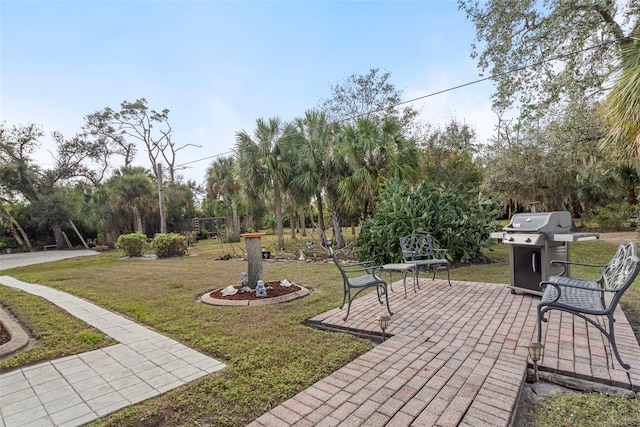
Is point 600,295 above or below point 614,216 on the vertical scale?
below

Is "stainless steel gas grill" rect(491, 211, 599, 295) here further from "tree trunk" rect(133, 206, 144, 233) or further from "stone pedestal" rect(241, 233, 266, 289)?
"tree trunk" rect(133, 206, 144, 233)

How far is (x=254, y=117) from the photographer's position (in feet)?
38.5

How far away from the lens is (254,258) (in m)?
4.98

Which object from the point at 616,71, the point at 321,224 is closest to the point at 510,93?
the point at 616,71

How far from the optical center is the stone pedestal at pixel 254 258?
495 cm

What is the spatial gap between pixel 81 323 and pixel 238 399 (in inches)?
122

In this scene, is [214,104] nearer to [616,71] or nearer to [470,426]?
[616,71]

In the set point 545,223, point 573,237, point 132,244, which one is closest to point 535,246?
point 545,223

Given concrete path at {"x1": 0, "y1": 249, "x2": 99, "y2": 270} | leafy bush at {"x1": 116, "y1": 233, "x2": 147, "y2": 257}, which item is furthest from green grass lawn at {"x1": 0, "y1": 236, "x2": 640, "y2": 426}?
concrete path at {"x1": 0, "y1": 249, "x2": 99, "y2": 270}

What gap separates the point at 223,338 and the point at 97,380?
1.06m

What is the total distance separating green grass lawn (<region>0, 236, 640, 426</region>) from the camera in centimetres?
196

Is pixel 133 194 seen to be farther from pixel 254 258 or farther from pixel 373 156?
pixel 254 258

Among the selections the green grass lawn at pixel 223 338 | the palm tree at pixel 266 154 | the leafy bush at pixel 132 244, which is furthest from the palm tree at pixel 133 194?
the green grass lawn at pixel 223 338

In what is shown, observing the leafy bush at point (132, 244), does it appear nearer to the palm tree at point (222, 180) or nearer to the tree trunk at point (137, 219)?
the tree trunk at point (137, 219)
